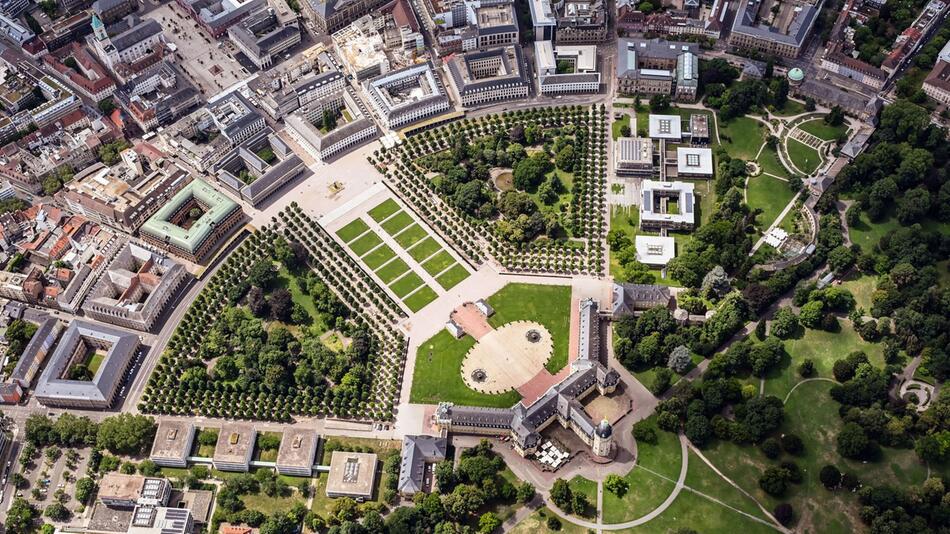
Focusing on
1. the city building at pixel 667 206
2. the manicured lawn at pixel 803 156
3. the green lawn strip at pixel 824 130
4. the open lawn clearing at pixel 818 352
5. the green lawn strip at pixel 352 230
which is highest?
the green lawn strip at pixel 824 130

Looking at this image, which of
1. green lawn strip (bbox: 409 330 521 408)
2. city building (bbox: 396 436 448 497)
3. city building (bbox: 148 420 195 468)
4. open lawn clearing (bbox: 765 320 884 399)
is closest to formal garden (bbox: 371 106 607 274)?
green lawn strip (bbox: 409 330 521 408)

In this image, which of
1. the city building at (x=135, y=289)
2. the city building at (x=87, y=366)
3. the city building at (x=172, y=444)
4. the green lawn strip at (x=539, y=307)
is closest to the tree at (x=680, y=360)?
the green lawn strip at (x=539, y=307)

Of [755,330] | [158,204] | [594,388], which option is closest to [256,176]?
[158,204]

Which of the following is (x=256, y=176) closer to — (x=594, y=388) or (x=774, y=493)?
(x=594, y=388)

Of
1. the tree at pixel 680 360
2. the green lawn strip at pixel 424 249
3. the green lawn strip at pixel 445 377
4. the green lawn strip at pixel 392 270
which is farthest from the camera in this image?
the green lawn strip at pixel 424 249

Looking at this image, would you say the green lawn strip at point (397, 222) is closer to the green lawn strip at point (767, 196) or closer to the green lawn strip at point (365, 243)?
the green lawn strip at point (365, 243)

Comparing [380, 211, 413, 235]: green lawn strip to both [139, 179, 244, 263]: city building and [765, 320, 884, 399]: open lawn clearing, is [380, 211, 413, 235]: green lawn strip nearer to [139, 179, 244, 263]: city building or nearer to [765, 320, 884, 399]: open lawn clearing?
[139, 179, 244, 263]: city building
